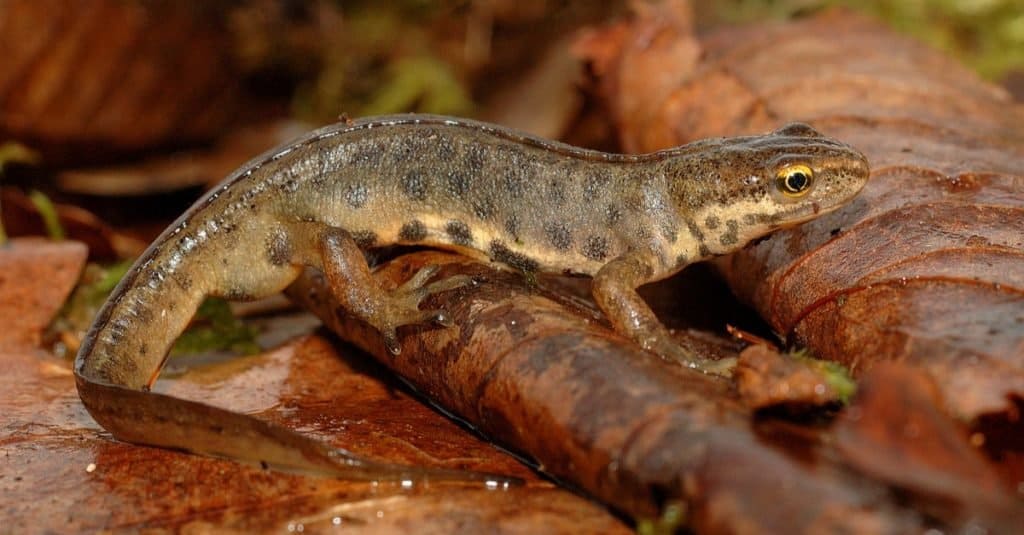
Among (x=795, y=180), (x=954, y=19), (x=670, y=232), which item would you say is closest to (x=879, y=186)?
(x=795, y=180)

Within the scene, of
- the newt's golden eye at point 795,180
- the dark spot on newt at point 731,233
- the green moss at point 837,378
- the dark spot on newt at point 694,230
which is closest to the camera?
the green moss at point 837,378

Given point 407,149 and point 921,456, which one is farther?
point 407,149

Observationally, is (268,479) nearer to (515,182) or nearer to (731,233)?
(515,182)

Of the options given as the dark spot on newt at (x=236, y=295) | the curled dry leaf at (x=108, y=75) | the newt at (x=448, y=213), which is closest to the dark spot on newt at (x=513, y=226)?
the newt at (x=448, y=213)

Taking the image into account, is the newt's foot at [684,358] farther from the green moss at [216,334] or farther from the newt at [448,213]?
the green moss at [216,334]

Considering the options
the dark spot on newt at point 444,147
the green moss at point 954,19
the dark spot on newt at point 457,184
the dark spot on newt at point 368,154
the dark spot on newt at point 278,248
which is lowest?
the dark spot on newt at point 278,248
